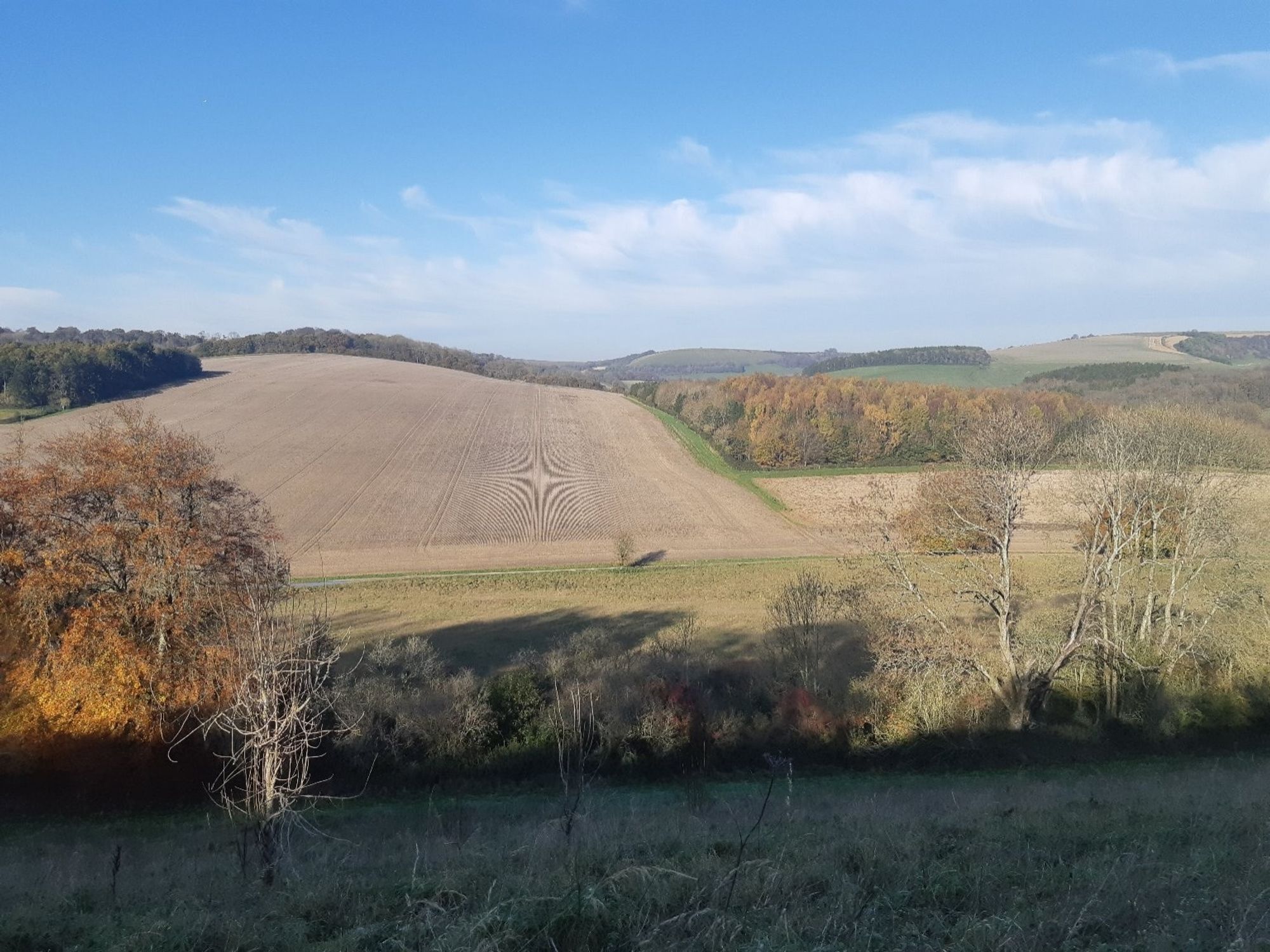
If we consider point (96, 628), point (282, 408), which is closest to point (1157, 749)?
point (96, 628)

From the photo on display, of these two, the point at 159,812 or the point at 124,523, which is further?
the point at 124,523

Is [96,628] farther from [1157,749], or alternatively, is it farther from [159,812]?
[1157,749]

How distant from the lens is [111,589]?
693 inches

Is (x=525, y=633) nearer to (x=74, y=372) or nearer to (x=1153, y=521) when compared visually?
(x=1153, y=521)

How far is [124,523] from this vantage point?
18.0m

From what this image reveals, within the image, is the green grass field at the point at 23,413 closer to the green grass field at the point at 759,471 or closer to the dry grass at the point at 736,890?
the green grass field at the point at 759,471

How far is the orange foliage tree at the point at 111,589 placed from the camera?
16.2 metres

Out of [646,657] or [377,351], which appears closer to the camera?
[646,657]

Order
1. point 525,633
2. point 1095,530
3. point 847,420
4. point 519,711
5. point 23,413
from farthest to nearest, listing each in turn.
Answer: point 847,420, point 23,413, point 525,633, point 1095,530, point 519,711

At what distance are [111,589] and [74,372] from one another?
58.4 meters

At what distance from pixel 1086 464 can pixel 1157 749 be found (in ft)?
23.5

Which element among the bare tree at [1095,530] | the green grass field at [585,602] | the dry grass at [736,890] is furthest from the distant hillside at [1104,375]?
the dry grass at [736,890]

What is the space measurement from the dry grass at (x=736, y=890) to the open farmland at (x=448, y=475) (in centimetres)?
3244

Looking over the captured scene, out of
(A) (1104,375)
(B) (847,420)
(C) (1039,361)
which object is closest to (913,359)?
(C) (1039,361)
